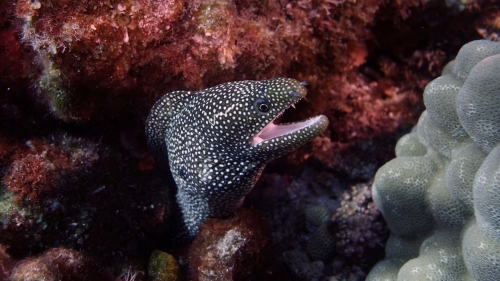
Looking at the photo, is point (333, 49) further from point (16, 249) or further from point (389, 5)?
point (16, 249)

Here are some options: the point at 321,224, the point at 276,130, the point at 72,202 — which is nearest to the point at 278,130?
the point at 276,130

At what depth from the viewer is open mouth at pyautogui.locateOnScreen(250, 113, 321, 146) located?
10.4 feet

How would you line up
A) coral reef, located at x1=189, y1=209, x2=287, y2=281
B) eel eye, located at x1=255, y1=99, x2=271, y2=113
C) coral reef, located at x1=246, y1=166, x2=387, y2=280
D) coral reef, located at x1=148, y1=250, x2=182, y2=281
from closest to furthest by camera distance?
eel eye, located at x1=255, y1=99, x2=271, y2=113
coral reef, located at x1=189, y1=209, x2=287, y2=281
coral reef, located at x1=148, y1=250, x2=182, y2=281
coral reef, located at x1=246, y1=166, x2=387, y2=280

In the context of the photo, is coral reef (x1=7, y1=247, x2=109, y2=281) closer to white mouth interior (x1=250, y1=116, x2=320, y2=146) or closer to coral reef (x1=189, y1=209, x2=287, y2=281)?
coral reef (x1=189, y1=209, x2=287, y2=281)

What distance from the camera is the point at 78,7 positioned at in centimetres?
295

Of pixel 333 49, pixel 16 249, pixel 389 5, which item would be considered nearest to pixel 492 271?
pixel 333 49

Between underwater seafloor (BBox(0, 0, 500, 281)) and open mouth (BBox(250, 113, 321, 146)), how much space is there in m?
0.87

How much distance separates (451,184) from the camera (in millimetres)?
3082

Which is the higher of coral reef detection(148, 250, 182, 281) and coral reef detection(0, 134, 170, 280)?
coral reef detection(0, 134, 170, 280)

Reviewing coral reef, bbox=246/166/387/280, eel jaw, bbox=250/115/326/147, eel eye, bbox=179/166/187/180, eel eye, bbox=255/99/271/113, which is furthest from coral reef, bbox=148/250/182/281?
eel eye, bbox=255/99/271/113

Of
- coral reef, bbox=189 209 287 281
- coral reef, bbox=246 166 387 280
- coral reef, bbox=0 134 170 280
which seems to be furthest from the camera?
coral reef, bbox=246 166 387 280

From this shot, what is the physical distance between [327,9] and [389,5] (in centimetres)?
95

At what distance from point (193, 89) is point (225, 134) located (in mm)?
934

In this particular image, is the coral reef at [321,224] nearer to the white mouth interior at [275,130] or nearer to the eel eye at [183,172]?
the eel eye at [183,172]
